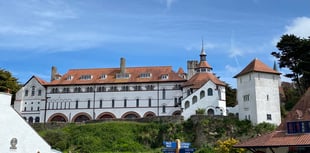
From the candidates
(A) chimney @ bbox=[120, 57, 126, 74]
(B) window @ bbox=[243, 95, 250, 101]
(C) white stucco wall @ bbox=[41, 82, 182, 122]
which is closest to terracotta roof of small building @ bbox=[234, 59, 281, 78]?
(B) window @ bbox=[243, 95, 250, 101]

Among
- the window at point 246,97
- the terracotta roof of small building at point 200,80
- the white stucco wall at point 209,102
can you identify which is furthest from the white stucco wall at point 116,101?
the window at point 246,97

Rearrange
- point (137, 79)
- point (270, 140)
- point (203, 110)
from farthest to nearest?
point (137, 79), point (203, 110), point (270, 140)

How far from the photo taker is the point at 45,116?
64.5 metres

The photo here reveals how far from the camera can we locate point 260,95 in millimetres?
47969

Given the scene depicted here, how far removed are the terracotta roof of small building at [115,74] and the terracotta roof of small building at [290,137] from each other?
112 feet

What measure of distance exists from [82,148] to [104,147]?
2.70 m

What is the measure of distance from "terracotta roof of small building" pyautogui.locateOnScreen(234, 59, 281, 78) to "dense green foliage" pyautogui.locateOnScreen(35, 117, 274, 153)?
6.70 metres

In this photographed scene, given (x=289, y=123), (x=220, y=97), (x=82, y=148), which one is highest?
(x=220, y=97)

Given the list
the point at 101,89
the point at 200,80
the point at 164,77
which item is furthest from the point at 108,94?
the point at 200,80

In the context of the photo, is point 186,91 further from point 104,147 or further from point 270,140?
point 270,140

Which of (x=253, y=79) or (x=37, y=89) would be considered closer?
(x=253, y=79)

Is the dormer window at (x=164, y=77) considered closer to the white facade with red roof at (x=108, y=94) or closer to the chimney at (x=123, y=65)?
the white facade with red roof at (x=108, y=94)

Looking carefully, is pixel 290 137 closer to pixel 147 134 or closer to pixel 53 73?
pixel 147 134

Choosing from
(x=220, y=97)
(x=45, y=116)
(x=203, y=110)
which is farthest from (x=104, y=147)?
(x=45, y=116)
